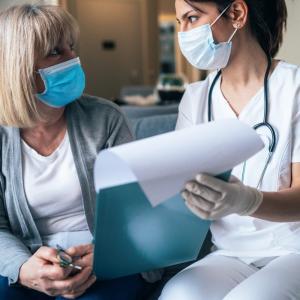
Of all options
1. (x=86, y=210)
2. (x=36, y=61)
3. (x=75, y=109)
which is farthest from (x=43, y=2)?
(x=86, y=210)

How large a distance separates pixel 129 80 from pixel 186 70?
1.77 m

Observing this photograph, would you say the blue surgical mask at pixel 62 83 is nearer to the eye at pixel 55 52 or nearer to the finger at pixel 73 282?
the eye at pixel 55 52

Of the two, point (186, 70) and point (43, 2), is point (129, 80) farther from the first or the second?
point (43, 2)

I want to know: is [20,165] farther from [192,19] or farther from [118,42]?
[118,42]

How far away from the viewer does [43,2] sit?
103cm

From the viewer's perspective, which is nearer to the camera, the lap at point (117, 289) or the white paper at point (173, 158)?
the white paper at point (173, 158)

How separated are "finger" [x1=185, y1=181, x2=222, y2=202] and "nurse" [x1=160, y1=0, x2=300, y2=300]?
137 millimetres

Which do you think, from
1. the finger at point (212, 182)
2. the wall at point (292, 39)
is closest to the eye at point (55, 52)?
the finger at point (212, 182)

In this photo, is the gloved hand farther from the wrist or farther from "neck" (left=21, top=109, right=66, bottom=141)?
"neck" (left=21, top=109, right=66, bottom=141)

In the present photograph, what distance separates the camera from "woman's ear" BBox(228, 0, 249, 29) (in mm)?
992

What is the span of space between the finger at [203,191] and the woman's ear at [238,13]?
19.1 inches

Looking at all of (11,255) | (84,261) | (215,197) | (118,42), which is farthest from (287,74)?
(118,42)

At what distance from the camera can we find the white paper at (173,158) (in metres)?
0.64

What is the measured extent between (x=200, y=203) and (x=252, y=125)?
34 centimetres
